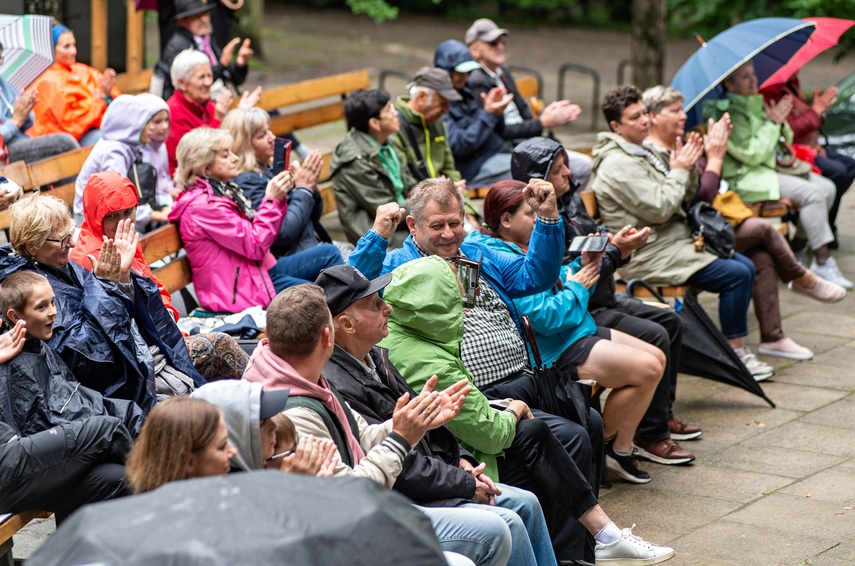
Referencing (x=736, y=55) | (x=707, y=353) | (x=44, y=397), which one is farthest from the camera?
(x=736, y=55)

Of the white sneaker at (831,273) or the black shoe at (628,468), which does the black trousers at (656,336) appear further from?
the white sneaker at (831,273)

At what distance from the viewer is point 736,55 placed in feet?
26.6

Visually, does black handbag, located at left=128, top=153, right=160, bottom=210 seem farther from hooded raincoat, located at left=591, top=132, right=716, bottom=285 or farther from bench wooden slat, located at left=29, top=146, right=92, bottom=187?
hooded raincoat, located at left=591, top=132, right=716, bottom=285

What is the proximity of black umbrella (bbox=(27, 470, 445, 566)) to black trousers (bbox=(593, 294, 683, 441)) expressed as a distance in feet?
13.6

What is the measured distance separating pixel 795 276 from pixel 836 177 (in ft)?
7.09

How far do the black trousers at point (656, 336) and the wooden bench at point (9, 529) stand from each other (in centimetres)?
325

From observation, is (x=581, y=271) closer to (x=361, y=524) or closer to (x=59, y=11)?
(x=361, y=524)

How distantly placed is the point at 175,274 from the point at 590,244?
2.13 metres

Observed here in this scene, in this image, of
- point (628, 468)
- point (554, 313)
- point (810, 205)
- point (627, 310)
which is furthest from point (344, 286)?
point (810, 205)

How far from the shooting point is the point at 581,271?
5906mm

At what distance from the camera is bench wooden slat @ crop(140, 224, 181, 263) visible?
5824 mm

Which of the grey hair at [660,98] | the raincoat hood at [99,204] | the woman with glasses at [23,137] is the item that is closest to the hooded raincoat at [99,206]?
the raincoat hood at [99,204]

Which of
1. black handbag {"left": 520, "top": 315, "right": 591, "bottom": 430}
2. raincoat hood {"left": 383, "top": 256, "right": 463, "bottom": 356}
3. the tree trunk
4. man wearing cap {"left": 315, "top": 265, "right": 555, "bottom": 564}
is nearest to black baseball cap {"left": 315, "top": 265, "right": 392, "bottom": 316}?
man wearing cap {"left": 315, "top": 265, "right": 555, "bottom": 564}

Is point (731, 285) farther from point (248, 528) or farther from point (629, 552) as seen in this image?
point (248, 528)
